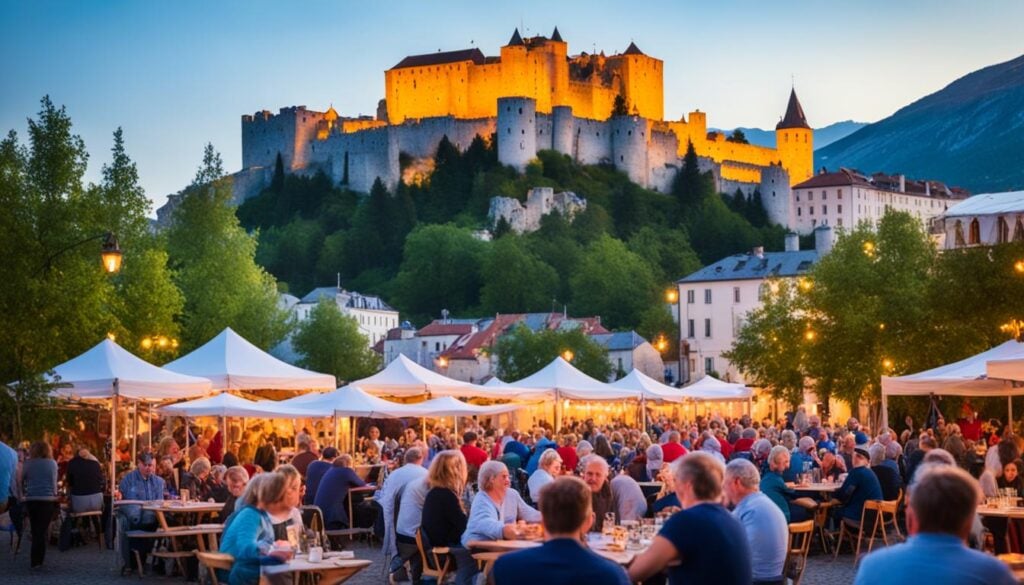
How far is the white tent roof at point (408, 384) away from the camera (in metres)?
23.6

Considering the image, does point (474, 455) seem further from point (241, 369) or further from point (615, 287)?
point (615, 287)

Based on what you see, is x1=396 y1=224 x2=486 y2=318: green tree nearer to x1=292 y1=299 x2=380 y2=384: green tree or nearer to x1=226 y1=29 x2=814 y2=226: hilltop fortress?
x1=226 y1=29 x2=814 y2=226: hilltop fortress

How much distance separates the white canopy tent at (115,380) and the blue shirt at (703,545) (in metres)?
11.8

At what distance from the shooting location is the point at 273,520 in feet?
27.0

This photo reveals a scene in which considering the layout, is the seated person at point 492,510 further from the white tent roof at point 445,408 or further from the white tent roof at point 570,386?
the white tent roof at point 570,386

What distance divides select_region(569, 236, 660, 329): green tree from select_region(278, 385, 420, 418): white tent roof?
76.6 metres

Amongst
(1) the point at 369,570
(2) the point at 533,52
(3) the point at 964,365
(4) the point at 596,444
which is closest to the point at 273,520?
(1) the point at 369,570

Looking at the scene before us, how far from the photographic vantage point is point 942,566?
4441mm

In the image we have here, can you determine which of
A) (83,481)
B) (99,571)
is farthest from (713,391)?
(99,571)

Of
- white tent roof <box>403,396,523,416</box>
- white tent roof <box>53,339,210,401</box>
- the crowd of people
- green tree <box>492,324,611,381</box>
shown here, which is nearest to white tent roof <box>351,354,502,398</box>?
white tent roof <box>403,396,523,416</box>

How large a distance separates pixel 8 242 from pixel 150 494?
8910 mm

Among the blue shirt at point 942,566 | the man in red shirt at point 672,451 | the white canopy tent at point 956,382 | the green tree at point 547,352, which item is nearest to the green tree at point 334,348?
the green tree at point 547,352

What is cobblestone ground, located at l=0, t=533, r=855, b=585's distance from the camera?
13016mm

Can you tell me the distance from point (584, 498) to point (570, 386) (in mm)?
19748
